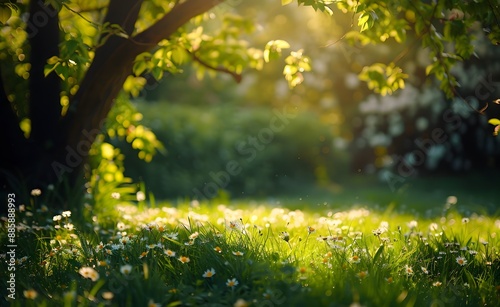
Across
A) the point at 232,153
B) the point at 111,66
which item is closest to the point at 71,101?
the point at 111,66

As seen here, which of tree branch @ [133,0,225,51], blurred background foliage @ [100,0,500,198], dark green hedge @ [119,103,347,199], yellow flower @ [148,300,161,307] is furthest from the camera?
blurred background foliage @ [100,0,500,198]

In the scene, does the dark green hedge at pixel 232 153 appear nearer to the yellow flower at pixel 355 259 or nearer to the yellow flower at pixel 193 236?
the yellow flower at pixel 193 236

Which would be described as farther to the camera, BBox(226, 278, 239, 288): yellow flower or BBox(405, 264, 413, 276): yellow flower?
BBox(405, 264, 413, 276): yellow flower

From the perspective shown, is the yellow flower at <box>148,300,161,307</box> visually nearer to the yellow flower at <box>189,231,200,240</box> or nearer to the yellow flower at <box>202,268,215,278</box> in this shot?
the yellow flower at <box>202,268,215,278</box>

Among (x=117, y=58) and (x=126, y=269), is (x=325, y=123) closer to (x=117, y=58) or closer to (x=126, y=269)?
(x=117, y=58)

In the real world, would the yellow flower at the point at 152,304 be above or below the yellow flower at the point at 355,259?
below

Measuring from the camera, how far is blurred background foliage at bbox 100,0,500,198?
11445 millimetres

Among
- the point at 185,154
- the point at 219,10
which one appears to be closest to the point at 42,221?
the point at 219,10

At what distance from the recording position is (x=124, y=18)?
5.24 metres

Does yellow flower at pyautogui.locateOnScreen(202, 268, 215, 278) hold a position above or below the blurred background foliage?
below

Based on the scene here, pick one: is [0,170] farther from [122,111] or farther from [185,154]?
[185,154]

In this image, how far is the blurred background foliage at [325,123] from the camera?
11.4m

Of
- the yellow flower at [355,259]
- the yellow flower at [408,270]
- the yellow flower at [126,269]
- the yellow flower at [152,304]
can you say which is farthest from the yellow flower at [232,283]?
the yellow flower at [408,270]

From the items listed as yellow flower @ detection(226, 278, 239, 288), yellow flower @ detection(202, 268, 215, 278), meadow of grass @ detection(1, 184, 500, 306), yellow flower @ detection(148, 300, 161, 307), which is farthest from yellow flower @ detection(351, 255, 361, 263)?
yellow flower @ detection(148, 300, 161, 307)
